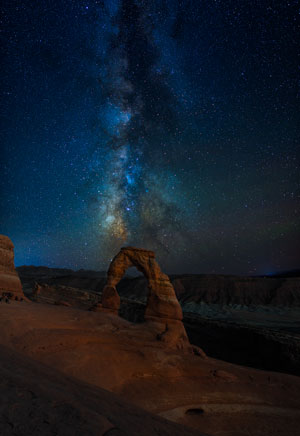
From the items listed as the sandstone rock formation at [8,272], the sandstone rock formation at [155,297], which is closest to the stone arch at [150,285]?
the sandstone rock formation at [155,297]

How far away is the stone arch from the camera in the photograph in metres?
13.9

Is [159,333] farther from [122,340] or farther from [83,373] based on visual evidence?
[83,373]

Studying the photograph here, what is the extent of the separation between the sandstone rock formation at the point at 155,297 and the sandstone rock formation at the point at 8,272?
538 cm

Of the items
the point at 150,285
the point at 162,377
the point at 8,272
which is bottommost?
the point at 162,377

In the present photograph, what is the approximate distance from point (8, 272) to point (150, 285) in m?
8.42

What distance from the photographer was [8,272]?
14203mm

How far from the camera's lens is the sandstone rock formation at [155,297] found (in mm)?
11613

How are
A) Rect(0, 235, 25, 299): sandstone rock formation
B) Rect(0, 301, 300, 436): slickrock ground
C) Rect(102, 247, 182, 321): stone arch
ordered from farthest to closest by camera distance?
Rect(102, 247, 182, 321): stone arch, Rect(0, 235, 25, 299): sandstone rock formation, Rect(0, 301, 300, 436): slickrock ground

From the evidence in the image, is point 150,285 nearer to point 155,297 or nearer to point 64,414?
point 155,297

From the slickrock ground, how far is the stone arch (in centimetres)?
468

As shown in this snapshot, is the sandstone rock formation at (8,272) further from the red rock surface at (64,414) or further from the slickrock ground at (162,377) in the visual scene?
the red rock surface at (64,414)

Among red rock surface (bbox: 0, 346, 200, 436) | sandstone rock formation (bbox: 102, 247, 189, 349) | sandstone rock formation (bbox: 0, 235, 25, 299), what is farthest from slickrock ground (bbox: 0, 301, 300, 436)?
sandstone rock formation (bbox: 0, 235, 25, 299)

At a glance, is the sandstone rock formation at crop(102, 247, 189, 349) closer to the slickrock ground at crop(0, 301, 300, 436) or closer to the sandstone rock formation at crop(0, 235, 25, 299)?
the slickrock ground at crop(0, 301, 300, 436)

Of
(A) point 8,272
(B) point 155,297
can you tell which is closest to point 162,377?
(B) point 155,297
